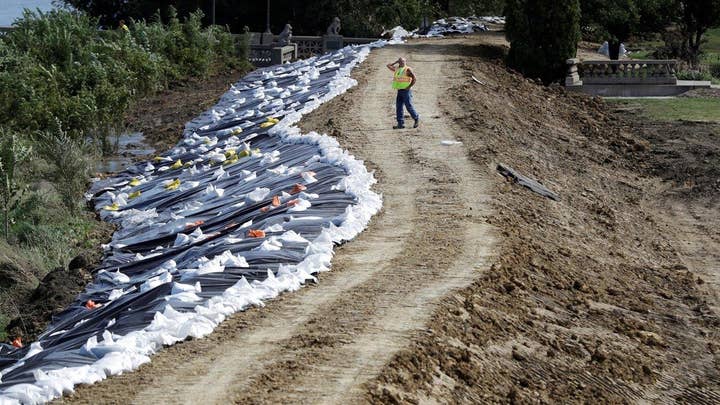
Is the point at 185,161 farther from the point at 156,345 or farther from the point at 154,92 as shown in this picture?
the point at 156,345

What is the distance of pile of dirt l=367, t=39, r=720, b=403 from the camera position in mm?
10477

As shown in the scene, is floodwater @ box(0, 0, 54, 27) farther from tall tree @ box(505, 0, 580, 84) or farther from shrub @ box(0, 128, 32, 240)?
shrub @ box(0, 128, 32, 240)

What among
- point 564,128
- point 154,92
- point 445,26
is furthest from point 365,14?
point 564,128

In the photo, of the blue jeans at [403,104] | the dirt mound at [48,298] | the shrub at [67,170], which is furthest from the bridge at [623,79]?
the dirt mound at [48,298]

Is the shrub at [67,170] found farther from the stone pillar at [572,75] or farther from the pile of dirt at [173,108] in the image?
the stone pillar at [572,75]

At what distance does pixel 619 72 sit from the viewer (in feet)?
112

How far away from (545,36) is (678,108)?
15.5 ft

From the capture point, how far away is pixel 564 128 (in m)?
27.1

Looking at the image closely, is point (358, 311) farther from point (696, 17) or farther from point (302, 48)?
point (696, 17)

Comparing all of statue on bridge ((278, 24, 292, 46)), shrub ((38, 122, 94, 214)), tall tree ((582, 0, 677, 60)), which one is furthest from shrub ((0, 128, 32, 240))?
tall tree ((582, 0, 677, 60))

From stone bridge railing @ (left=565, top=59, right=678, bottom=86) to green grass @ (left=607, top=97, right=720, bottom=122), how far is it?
3.10 feet

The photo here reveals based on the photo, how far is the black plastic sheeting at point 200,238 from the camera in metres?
10.7

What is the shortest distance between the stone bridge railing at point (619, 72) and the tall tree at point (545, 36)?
466 millimetres

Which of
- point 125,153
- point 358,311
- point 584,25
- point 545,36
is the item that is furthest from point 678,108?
point 358,311
